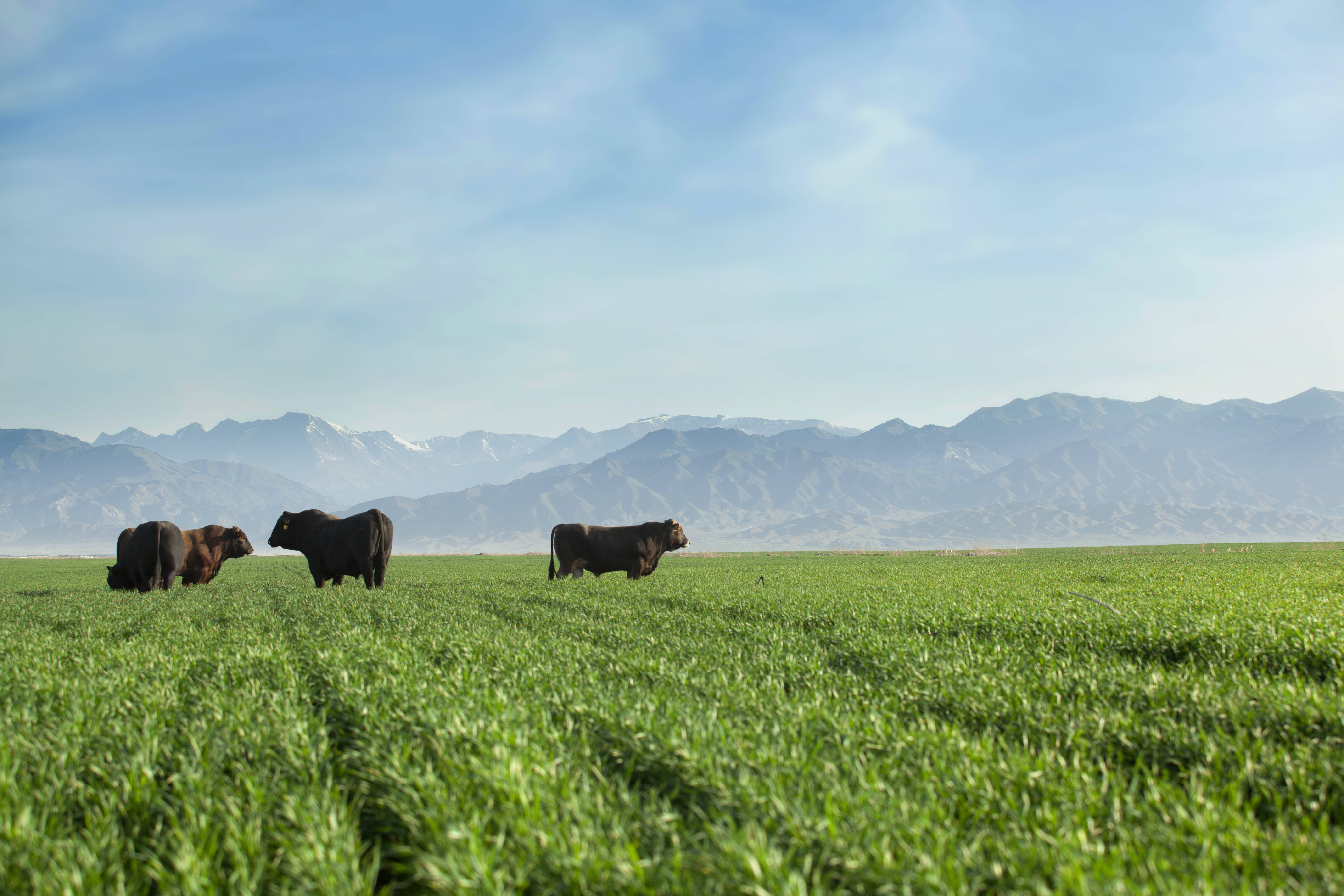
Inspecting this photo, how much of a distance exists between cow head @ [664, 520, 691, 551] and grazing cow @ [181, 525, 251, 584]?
17.2 meters

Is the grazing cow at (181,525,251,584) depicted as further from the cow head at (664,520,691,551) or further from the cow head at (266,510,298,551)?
the cow head at (664,520,691,551)

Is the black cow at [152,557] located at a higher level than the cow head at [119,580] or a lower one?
higher

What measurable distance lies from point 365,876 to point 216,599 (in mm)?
19326

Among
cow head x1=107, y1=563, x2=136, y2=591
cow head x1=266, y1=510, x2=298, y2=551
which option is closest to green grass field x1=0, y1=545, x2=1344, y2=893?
cow head x1=266, y1=510, x2=298, y2=551

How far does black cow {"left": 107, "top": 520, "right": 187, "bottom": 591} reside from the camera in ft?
82.0

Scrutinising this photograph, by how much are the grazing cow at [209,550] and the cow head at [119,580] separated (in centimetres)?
178

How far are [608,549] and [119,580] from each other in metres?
19.0

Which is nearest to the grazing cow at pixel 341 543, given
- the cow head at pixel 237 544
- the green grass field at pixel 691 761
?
the cow head at pixel 237 544

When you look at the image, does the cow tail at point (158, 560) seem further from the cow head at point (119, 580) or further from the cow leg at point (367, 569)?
the cow leg at point (367, 569)

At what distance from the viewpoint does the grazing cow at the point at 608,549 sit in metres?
27.2

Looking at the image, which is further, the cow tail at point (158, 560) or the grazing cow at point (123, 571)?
the grazing cow at point (123, 571)

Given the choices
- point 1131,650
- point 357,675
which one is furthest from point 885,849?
point 1131,650

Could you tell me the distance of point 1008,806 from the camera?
3992 millimetres

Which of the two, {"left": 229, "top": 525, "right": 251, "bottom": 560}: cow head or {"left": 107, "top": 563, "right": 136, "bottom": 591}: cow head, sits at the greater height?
{"left": 229, "top": 525, "right": 251, "bottom": 560}: cow head
